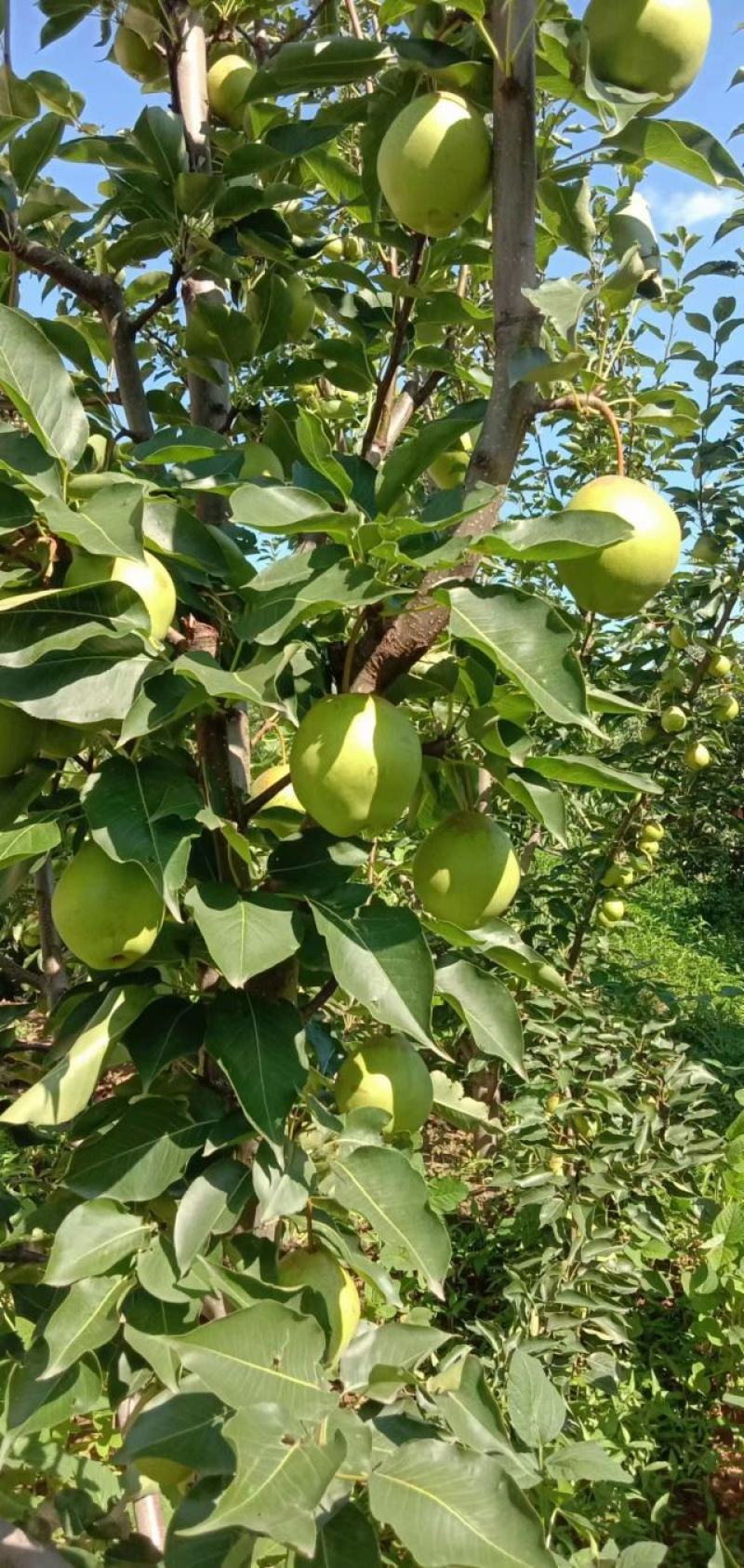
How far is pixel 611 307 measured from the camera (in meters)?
0.88

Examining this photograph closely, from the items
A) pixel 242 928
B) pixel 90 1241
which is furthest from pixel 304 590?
pixel 90 1241

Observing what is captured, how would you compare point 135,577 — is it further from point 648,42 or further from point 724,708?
point 724,708

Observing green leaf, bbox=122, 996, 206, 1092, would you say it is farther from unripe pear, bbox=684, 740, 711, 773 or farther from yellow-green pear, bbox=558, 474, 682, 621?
unripe pear, bbox=684, 740, 711, 773

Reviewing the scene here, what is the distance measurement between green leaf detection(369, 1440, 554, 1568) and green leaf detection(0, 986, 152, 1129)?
332mm

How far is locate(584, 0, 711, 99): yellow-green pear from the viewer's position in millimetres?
837

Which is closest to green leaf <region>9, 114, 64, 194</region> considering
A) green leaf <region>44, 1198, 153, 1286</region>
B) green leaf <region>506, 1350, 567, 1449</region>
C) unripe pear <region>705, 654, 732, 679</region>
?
green leaf <region>44, 1198, 153, 1286</region>

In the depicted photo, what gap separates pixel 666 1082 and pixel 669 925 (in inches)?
186

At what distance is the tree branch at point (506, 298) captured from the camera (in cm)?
84

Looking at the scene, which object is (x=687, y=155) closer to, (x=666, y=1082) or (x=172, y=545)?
(x=172, y=545)

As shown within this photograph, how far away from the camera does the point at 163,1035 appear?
3.11 ft

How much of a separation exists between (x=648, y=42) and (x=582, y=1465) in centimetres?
154

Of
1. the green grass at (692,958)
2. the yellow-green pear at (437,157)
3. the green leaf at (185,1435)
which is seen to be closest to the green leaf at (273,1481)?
the green leaf at (185,1435)

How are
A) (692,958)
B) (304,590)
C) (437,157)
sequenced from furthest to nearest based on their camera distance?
1. (692,958)
2. (437,157)
3. (304,590)

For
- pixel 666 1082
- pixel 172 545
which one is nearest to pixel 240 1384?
pixel 172 545
